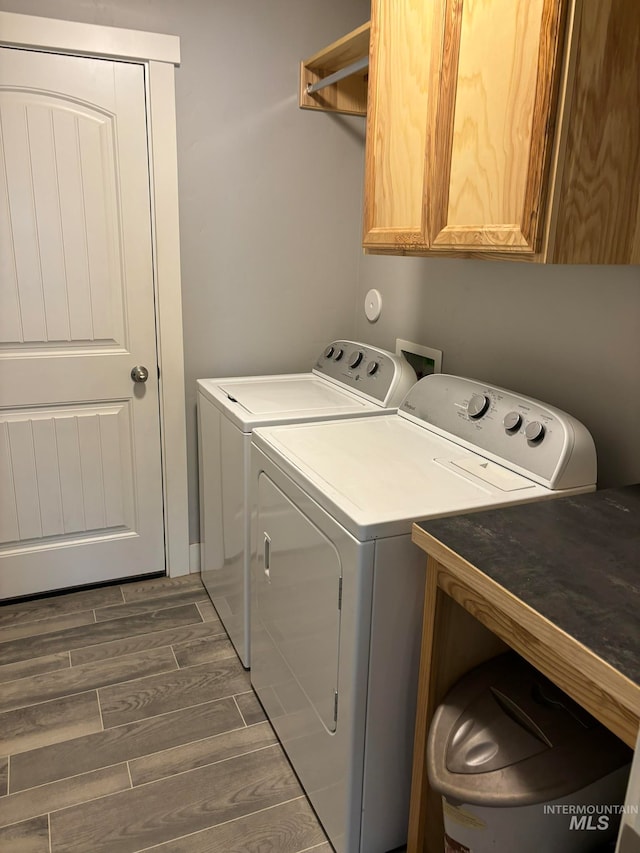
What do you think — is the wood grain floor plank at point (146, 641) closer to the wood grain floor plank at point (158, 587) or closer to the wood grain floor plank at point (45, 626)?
the wood grain floor plank at point (45, 626)

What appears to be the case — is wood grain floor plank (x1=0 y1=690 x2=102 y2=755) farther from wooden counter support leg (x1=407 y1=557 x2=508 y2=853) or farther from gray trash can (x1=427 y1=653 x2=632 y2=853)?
gray trash can (x1=427 y1=653 x2=632 y2=853)

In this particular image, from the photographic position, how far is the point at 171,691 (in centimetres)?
210

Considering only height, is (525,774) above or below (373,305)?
below

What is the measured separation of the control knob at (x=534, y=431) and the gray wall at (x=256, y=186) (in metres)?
1.41

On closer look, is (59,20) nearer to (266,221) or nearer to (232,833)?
(266,221)

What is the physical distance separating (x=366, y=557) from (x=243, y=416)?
0.82 metres

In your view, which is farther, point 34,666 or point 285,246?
point 285,246

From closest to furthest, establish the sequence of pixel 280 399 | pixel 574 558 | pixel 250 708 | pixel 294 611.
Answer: pixel 574 558, pixel 294 611, pixel 250 708, pixel 280 399

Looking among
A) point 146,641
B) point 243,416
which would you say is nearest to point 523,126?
point 243,416

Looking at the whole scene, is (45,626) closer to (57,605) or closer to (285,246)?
(57,605)

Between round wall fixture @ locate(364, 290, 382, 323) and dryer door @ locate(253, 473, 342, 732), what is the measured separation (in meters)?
1.13

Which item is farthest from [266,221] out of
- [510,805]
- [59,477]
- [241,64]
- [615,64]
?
[510,805]

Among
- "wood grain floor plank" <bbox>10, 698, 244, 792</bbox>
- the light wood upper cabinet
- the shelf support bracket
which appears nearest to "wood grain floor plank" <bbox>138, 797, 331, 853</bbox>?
"wood grain floor plank" <bbox>10, 698, 244, 792</bbox>

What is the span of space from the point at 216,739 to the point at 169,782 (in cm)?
19
